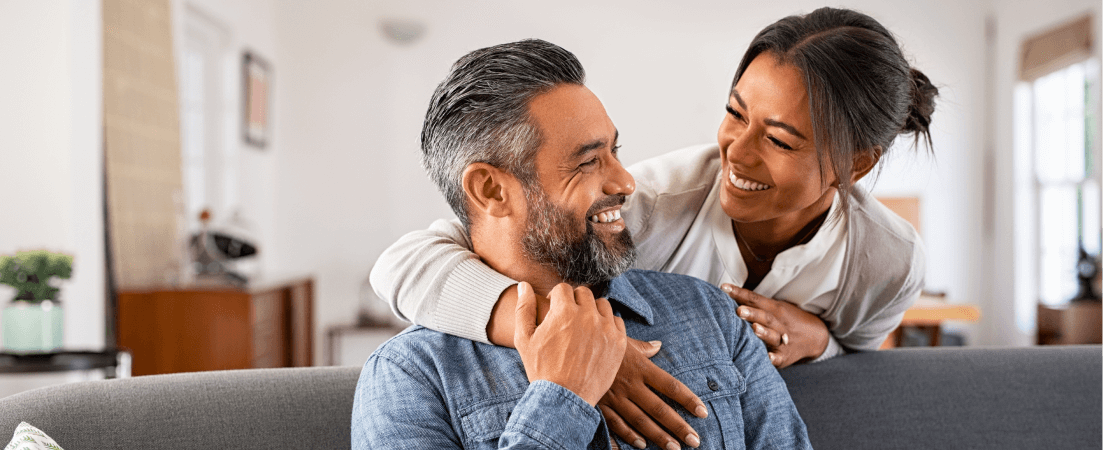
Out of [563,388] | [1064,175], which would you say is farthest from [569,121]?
[1064,175]

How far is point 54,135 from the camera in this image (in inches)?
106

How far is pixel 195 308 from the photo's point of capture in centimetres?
319

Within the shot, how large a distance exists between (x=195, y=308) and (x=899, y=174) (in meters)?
4.42

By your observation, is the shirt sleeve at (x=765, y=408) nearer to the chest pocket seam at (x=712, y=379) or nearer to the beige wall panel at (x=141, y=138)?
the chest pocket seam at (x=712, y=379)

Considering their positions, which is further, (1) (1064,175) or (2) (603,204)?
(1) (1064,175)

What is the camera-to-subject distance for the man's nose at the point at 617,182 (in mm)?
1152

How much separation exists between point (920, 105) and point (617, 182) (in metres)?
0.57

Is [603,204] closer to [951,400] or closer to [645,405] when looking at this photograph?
[645,405]

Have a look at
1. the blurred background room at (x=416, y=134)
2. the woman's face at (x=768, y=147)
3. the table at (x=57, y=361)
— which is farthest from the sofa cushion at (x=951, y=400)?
the blurred background room at (x=416, y=134)

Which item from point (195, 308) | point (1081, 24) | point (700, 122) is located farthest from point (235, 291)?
point (1081, 24)

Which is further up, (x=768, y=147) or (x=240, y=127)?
(x=240, y=127)

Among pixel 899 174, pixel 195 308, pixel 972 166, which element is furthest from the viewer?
pixel 972 166

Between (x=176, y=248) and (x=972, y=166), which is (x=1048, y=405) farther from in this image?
(x=972, y=166)

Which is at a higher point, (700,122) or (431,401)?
(700,122)
